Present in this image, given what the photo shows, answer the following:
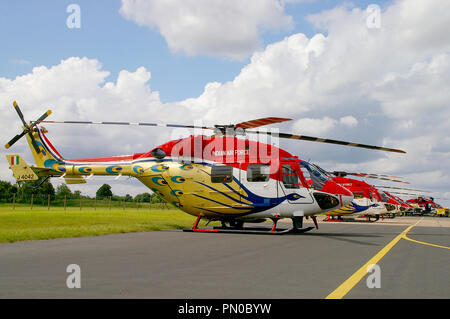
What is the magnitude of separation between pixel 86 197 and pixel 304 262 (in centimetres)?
6067

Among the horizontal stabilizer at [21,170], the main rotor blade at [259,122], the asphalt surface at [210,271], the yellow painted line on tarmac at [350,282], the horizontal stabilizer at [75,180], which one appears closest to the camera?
the yellow painted line on tarmac at [350,282]

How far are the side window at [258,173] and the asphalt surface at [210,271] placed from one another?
6.39m

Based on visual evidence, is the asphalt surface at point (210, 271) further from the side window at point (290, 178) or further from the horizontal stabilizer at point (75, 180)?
the horizontal stabilizer at point (75, 180)

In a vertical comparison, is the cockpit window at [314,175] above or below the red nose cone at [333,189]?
above

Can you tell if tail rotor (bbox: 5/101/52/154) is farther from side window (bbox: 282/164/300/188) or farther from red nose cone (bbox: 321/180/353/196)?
red nose cone (bbox: 321/180/353/196)

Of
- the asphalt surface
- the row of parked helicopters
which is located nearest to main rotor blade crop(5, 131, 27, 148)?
the row of parked helicopters

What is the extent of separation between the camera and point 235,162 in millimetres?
18344

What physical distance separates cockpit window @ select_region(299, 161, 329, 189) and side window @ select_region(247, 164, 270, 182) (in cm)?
154

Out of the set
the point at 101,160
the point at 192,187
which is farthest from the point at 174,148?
the point at 101,160

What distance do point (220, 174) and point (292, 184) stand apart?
130 inches

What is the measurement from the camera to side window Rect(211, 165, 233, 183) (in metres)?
18.3

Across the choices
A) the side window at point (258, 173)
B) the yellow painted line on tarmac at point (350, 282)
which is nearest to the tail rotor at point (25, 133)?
the side window at point (258, 173)

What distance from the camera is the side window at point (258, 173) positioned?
17.8m

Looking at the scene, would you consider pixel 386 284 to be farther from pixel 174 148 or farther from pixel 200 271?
pixel 174 148
